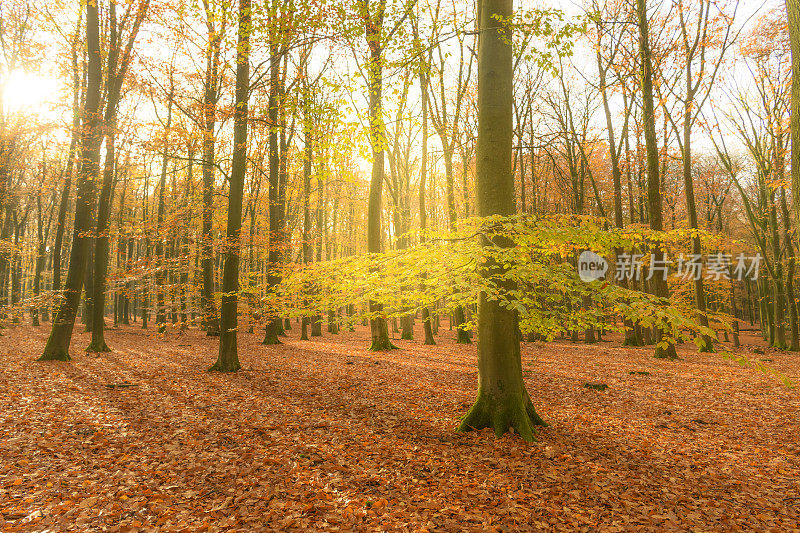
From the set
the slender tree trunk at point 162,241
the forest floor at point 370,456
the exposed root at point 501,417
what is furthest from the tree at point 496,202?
the slender tree trunk at point 162,241

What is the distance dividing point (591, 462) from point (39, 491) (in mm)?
6756

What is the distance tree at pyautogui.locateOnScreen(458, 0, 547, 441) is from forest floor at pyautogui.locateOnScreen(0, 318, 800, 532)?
412mm

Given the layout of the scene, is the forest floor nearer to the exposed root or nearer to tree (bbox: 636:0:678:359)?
the exposed root

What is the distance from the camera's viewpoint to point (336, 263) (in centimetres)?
563

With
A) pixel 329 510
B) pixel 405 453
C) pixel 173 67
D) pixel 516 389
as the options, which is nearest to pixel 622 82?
pixel 516 389

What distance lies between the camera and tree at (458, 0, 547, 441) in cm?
586

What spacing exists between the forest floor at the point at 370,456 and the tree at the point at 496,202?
16.2 inches

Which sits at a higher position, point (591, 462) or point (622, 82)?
point (622, 82)

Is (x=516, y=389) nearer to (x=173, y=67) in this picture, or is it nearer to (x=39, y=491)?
(x=39, y=491)

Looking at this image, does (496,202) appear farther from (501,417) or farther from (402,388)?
(402,388)

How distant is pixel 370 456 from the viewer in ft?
17.1

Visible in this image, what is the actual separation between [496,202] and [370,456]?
4.35 metres

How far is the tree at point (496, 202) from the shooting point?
5859mm

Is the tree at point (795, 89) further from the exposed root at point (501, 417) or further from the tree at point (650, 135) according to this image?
the tree at point (650, 135)
